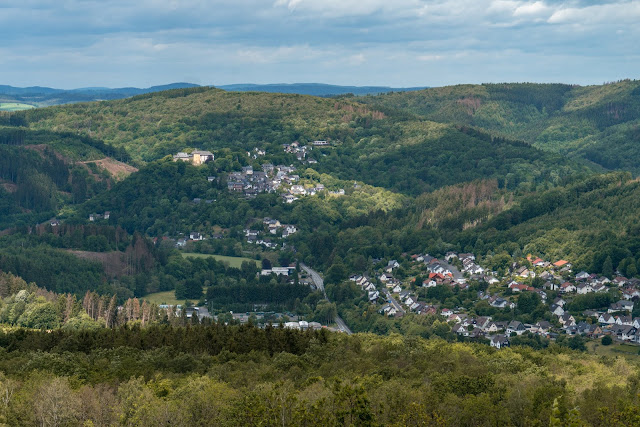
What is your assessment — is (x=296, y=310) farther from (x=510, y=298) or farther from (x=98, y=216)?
(x=98, y=216)

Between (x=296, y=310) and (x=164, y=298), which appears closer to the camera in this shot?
(x=296, y=310)

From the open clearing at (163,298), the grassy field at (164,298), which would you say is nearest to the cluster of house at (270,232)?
the grassy field at (164,298)

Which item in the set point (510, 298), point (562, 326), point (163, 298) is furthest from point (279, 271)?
point (562, 326)

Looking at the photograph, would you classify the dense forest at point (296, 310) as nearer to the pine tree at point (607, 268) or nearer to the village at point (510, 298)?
the pine tree at point (607, 268)

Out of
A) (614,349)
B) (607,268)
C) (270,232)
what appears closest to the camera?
(614,349)

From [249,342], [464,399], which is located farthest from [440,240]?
[464,399]

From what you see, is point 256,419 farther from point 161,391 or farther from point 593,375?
point 593,375

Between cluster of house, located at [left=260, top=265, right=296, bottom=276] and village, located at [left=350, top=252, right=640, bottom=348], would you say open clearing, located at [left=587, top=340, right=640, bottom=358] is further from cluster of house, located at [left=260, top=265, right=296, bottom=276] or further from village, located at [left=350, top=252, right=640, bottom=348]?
cluster of house, located at [left=260, top=265, right=296, bottom=276]
